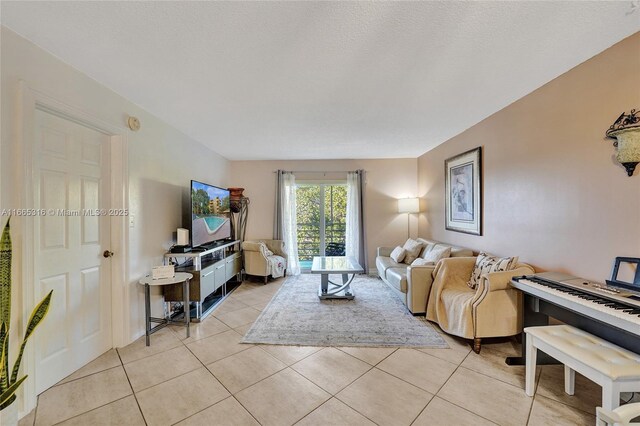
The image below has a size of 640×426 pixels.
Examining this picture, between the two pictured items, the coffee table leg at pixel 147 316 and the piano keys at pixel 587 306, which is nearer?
the piano keys at pixel 587 306

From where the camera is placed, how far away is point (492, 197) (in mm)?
2844

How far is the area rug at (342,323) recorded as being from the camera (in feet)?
7.86

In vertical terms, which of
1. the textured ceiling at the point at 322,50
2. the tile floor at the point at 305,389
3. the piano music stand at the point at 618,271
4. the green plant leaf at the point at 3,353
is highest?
the textured ceiling at the point at 322,50

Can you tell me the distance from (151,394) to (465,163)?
410 centimetres

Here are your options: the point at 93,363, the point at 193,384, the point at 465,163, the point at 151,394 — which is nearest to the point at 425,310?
the point at 465,163

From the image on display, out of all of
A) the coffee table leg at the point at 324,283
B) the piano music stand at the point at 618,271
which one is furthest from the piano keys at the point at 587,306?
the coffee table leg at the point at 324,283

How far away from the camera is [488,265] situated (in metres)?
2.49

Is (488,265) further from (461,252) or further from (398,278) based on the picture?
(398,278)

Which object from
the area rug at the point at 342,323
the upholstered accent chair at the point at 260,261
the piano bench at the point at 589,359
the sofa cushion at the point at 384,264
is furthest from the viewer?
the upholstered accent chair at the point at 260,261

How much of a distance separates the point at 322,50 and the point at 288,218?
143 inches

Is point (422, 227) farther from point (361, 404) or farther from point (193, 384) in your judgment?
point (193, 384)

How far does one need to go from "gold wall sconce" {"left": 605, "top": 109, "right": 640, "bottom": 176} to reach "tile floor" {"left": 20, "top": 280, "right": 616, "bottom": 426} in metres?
1.61

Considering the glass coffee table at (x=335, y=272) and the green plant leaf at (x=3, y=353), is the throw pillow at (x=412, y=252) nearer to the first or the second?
the glass coffee table at (x=335, y=272)

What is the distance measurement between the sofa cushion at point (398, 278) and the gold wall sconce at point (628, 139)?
82.8 inches
